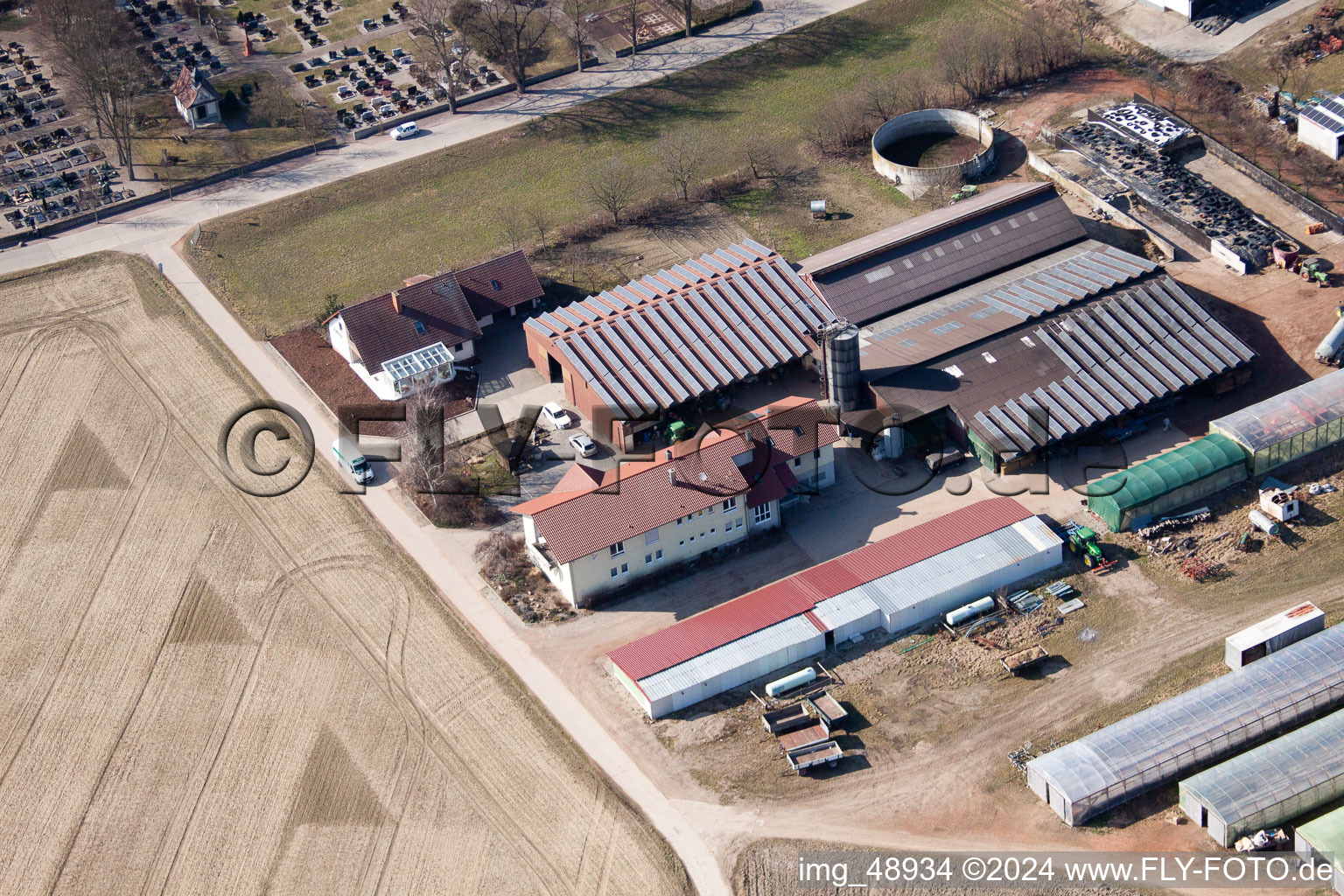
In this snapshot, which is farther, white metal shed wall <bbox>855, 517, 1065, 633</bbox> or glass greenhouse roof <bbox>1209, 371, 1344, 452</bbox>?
glass greenhouse roof <bbox>1209, 371, 1344, 452</bbox>

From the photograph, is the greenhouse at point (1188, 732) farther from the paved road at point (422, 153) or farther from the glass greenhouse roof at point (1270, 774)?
the paved road at point (422, 153)

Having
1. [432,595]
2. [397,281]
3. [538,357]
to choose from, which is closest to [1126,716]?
[432,595]

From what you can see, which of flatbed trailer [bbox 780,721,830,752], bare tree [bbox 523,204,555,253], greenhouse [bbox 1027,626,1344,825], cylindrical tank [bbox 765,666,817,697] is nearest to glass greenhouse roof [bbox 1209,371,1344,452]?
greenhouse [bbox 1027,626,1344,825]

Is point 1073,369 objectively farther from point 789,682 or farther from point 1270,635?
point 789,682

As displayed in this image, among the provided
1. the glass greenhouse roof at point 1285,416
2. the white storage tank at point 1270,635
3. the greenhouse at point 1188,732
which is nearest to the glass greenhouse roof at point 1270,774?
the greenhouse at point 1188,732

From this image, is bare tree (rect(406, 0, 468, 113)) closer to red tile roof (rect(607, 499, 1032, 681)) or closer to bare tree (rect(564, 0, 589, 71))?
bare tree (rect(564, 0, 589, 71))
